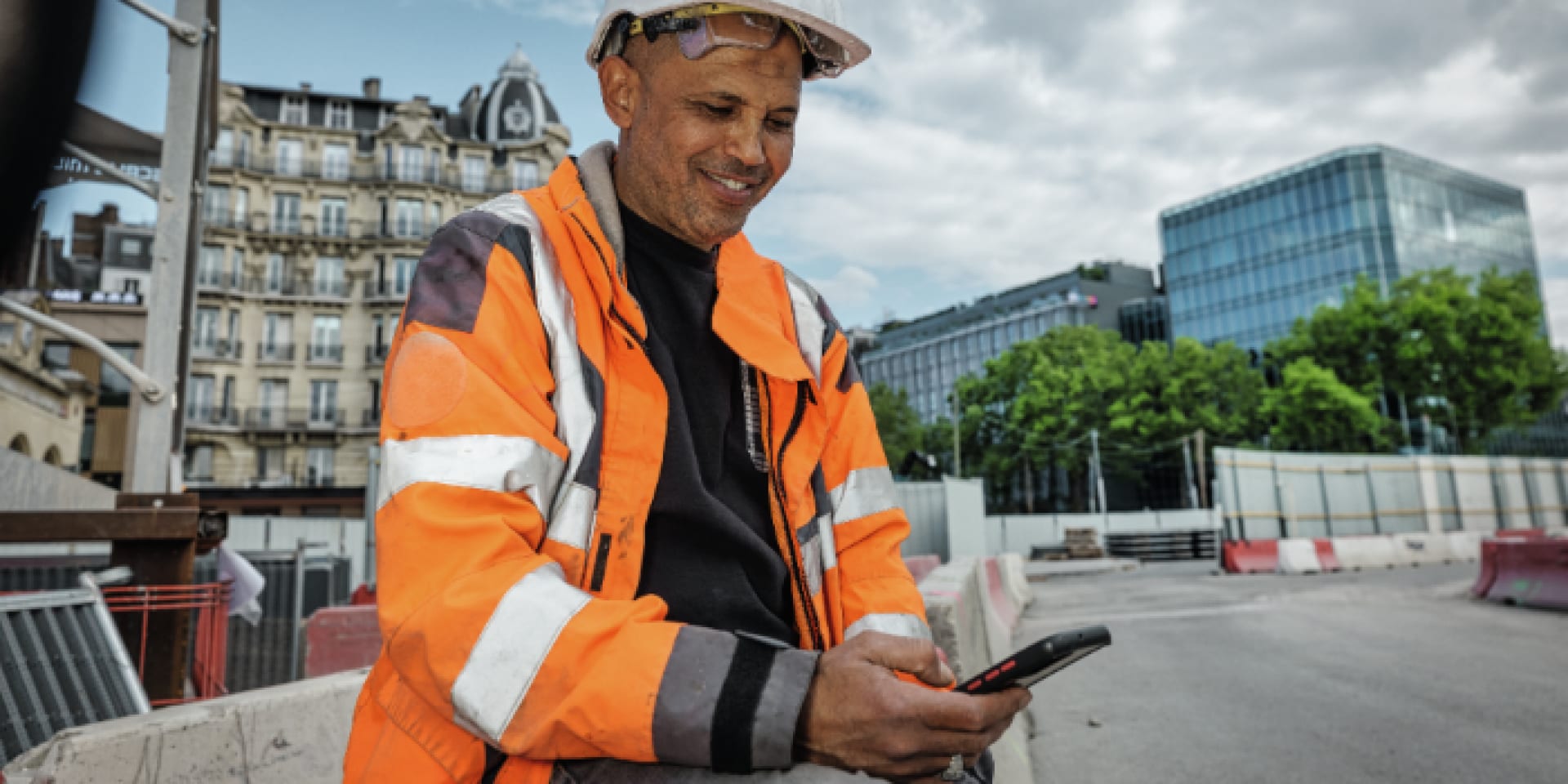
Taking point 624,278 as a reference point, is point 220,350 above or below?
above

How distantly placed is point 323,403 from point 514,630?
48.9 m

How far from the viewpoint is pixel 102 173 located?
434cm

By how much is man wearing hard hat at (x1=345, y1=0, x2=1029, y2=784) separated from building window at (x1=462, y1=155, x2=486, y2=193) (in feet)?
167

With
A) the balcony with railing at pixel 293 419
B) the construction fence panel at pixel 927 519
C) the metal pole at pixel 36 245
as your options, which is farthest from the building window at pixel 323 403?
the metal pole at pixel 36 245

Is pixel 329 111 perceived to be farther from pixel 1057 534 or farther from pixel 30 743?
pixel 30 743

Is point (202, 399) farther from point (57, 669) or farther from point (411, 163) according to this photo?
point (57, 669)

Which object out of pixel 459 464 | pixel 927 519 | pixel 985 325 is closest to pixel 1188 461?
pixel 927 519

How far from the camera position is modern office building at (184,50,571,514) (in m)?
44.0

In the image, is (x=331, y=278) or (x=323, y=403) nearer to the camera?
(x=323, y=403)

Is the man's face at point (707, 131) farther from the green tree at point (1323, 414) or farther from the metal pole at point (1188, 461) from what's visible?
the metal pole at point (1188, 461)

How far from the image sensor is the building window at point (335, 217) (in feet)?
155

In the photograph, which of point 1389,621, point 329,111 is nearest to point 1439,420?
point 1389,621

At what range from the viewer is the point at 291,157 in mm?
47406

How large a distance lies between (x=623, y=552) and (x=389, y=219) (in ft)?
166
